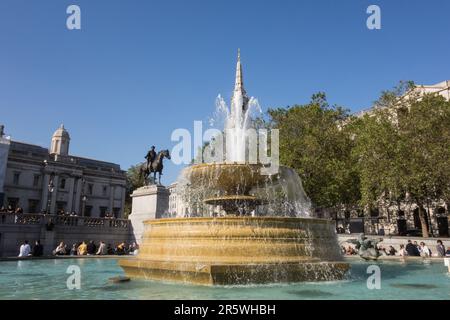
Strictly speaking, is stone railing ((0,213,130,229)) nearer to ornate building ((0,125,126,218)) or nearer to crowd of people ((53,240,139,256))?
crowd of people ((53,240,139,256))

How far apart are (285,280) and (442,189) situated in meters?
25.1

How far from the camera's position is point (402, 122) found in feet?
102

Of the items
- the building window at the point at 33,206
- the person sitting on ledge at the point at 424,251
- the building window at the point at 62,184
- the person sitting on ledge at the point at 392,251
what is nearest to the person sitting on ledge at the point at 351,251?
the person sitting on ledge at the point at 392,251

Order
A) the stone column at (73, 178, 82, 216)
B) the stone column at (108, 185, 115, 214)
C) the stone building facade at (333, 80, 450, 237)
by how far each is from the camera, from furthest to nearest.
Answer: the stone column at (108, 185, 115, 214) → the stone column at (73, 178, 82, 216) → the stone building facade at (333, 80, 450, 237)

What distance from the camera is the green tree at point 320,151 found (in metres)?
33.2

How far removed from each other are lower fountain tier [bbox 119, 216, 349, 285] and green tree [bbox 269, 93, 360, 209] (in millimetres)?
23706

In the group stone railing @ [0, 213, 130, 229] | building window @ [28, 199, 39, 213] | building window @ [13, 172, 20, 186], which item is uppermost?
building window @ [13, 172, 20, 186]

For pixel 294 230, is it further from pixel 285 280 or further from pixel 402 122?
pixel 402 122

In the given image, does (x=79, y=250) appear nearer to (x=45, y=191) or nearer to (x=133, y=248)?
(x=133, y=248)

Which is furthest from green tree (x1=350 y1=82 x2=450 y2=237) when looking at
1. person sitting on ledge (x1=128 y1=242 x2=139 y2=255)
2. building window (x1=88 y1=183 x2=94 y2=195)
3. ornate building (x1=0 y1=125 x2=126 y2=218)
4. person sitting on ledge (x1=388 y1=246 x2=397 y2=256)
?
building window (x1=88 y1=183 x2=94 y2=195)

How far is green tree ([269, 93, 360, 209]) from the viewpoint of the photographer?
33188mm

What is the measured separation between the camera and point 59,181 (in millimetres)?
57938

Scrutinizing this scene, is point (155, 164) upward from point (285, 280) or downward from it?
upward
